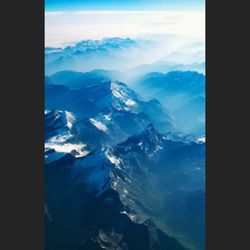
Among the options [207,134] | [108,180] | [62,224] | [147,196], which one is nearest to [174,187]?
[147,196]

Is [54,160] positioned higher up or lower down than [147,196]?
higher up

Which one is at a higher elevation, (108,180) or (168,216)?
(108,180)

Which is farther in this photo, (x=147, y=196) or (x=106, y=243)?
(x=147, y=196)

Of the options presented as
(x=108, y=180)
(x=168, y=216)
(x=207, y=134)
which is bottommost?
(x=168, y=216)

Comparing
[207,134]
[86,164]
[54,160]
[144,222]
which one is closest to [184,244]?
[144,222]

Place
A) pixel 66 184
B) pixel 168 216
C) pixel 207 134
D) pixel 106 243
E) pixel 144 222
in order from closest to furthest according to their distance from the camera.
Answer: pixel 207 134 → pixel 106 243 → pixel 144 222 → pixel 168 216 → pixel 66 184

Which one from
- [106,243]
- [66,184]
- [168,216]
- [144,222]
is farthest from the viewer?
[66,184]

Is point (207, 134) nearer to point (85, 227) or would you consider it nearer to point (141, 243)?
point (141, 243)

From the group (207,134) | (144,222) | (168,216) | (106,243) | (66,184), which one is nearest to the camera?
(207,134)

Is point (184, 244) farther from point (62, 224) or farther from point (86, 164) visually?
point (86, 164)
